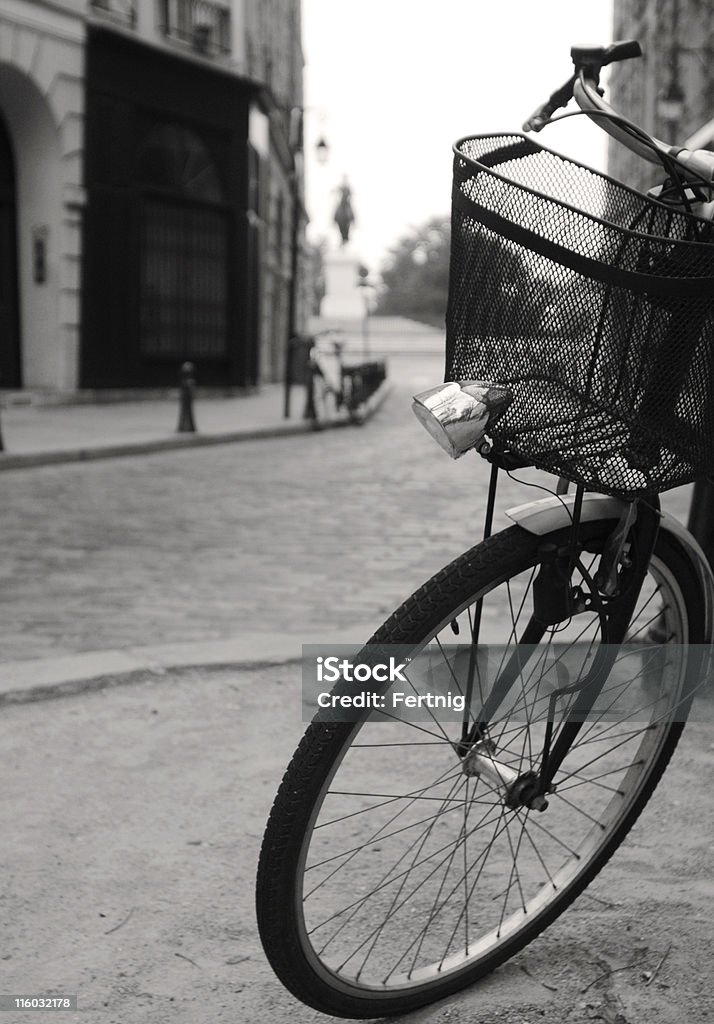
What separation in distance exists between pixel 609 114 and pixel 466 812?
1.25 metres

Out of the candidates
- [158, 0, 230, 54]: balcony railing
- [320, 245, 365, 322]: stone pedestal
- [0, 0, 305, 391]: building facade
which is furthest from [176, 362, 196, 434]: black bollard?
[320, 245, 365, 322]: stone pedestal

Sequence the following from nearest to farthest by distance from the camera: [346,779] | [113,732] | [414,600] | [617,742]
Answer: [414,600] → [617,742] → [346,779] → [113,732]

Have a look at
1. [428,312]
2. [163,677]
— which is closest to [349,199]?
[428,312]

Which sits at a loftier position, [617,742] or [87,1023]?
[617,742]

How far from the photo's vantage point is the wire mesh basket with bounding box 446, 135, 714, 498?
5.82 ft

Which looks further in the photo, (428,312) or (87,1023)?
(428,312)

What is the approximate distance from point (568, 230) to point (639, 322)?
17 cm

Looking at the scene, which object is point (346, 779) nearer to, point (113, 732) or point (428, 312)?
point (113, 732)

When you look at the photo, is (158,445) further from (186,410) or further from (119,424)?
(119,424)

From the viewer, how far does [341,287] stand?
168 feet

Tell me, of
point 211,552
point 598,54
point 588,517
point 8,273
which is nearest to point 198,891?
point 588,517

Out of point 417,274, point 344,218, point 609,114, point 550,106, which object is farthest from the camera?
point 417,274

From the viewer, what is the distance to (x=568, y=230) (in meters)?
1.76

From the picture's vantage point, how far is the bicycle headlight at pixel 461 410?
1.81m
